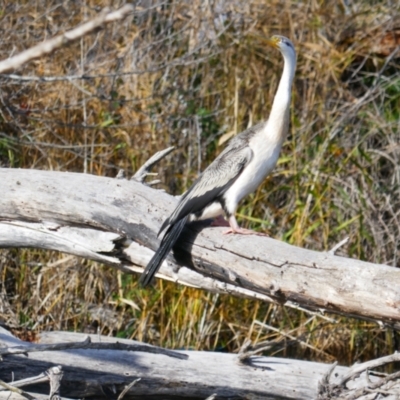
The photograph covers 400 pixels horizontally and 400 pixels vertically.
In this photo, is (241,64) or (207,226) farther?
(241,64)

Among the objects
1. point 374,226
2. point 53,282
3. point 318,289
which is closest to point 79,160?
point 53,282

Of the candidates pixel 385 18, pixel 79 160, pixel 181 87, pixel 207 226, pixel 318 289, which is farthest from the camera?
pixel 385 18

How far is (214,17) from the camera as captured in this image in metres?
5.82

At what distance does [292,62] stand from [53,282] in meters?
1.99

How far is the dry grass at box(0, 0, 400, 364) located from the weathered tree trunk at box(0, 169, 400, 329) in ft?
3.43

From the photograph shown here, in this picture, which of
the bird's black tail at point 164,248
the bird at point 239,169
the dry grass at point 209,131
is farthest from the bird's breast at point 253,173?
the dry grass at point 209,131

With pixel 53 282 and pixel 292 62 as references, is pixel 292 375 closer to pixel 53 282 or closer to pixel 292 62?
pixel 292 62

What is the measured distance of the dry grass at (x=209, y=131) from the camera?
462 centimetres

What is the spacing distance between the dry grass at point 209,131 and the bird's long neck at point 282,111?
1.09m

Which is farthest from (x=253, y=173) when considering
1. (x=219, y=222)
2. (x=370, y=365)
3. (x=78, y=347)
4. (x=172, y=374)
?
(x=78, y=347)

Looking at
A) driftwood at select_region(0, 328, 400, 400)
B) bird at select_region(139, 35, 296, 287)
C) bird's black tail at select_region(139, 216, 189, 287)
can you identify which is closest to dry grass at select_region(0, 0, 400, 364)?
driftwood at select_region(0, 328, 400, 400)

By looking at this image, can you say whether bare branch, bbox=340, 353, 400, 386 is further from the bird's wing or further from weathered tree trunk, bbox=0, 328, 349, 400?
the bird's wing

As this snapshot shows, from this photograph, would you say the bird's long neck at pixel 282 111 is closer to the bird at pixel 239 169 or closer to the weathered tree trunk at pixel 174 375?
the bird at pixel 239 169

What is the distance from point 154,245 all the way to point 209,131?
8.19 ft
